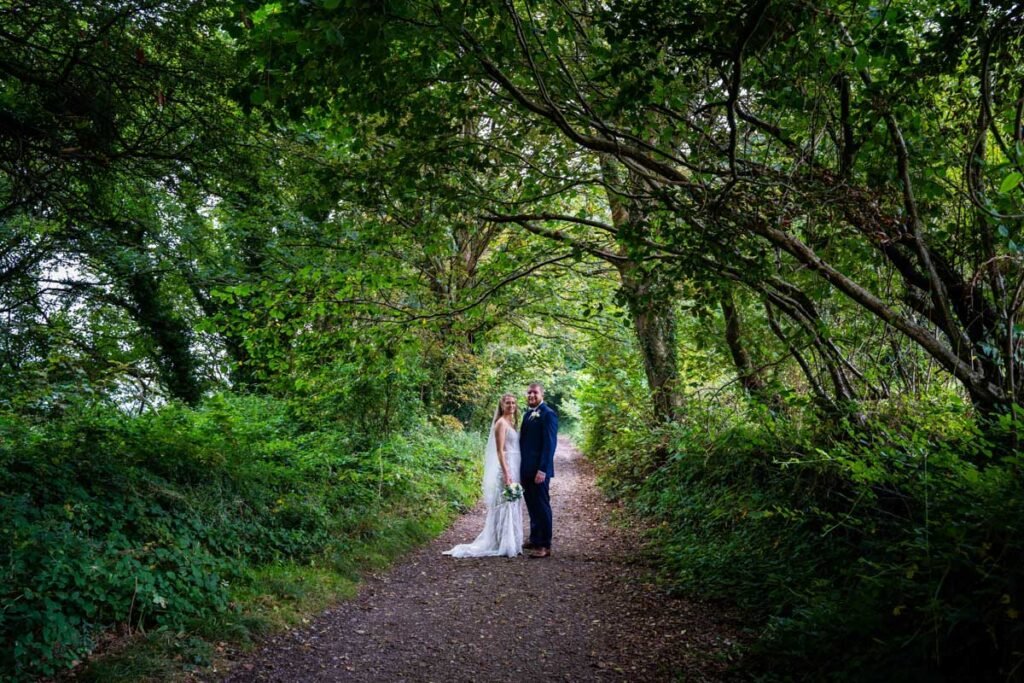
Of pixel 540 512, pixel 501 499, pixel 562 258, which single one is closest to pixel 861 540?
pixel 562 258

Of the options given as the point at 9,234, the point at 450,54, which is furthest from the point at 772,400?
the point at 9,234

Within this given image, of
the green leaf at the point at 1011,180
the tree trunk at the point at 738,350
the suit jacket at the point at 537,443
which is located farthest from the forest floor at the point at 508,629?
the green leaf at the point at 1011,180

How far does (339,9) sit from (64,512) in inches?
165

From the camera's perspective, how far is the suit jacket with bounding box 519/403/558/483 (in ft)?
27.6

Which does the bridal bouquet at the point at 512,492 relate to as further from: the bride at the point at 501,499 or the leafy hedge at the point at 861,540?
the leafy hedge at the point at 861,540

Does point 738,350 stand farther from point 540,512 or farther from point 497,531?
point 497,531

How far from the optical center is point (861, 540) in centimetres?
502

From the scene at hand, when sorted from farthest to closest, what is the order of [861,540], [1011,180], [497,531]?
1. [497,531]
2. [861,540]
3. [1011,180]

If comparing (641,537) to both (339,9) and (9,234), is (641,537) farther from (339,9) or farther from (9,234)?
(9,234)

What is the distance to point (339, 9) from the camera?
3.69 metres

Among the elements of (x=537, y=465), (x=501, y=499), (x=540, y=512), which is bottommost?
(x=540, y=512)

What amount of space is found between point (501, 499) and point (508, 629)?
269 centimetres

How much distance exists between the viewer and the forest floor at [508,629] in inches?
184

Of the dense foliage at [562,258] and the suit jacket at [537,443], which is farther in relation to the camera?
the suit jacket at [537,443]
